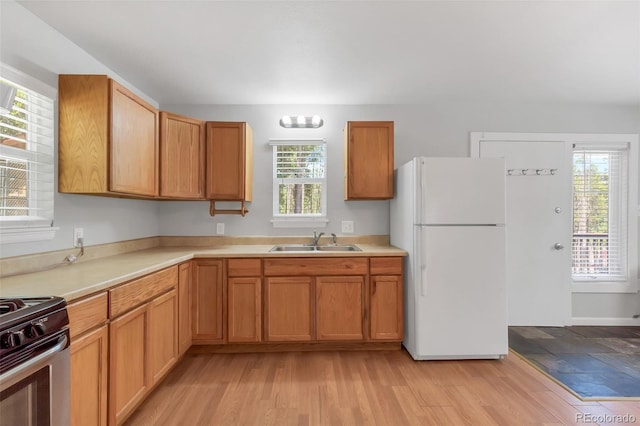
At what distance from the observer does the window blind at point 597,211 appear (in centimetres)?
350

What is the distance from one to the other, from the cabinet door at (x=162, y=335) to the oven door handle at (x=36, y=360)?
31.2 inches

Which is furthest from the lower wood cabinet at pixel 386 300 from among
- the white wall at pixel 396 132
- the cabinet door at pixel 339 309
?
the white wall at pixel 396 132

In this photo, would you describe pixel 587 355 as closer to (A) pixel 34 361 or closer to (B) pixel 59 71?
(A) pixel 34 361

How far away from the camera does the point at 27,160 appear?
1878mm

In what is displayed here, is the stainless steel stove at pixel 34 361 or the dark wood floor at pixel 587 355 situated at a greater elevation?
the stainless steel stove at pixel 34 361

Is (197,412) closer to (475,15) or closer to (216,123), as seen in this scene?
(216,123)

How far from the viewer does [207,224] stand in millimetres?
3377

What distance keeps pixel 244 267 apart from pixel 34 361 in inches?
66.2

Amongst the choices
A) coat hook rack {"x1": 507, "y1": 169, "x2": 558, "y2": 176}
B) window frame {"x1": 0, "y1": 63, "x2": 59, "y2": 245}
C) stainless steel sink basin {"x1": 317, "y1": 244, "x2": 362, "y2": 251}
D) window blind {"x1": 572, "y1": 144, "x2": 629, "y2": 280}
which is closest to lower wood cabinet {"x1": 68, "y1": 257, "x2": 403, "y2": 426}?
stainless steel sink basin {"x1": 317, "y1": 244, "x2": 362, "y2": 251}

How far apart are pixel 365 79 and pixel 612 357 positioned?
3219 mm

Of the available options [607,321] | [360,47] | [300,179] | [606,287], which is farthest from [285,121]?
[607,321]

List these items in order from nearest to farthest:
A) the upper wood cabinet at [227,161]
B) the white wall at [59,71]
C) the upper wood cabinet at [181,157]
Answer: the white wall at [59,71], the upper wood cabinet at [181,157], the upper wood cabinet at [227,161]

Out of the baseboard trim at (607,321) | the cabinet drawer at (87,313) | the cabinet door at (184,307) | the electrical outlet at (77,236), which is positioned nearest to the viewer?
the cabinet drawer at (87,313)

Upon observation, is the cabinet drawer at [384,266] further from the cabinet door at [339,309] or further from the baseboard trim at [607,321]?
the baseboard trim at [607,321]
